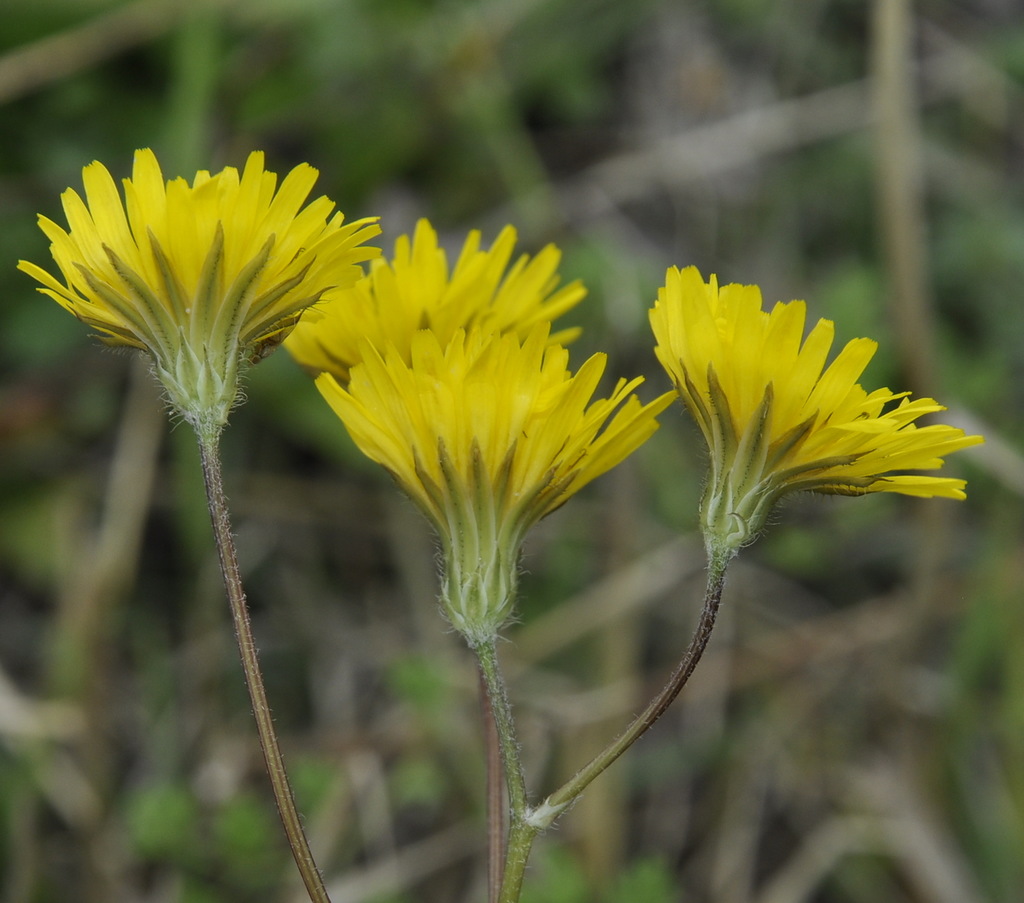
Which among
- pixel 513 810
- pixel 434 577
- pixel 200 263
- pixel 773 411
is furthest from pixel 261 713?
pixel 434 577

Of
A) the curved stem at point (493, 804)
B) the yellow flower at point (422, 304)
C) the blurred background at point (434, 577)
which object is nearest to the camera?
the curved stem at point (493, 804)

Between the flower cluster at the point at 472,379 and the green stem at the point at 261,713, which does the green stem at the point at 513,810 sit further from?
the green stem at the point at 261,713

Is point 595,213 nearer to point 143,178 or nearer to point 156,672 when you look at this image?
point 156,672

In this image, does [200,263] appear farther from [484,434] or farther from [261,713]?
[261,713]

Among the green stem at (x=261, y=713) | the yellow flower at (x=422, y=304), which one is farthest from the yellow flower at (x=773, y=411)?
the green stem at (x=261, y=713)

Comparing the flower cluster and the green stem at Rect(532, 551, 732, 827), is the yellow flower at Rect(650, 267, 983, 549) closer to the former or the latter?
the flower cluster

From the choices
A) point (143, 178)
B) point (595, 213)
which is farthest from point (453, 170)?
point (143, 178)
